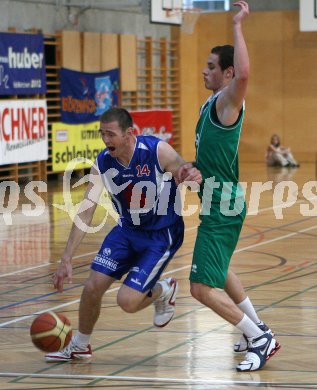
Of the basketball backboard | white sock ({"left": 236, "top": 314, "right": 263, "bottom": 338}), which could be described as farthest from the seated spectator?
white sock ({"left": 236, "top": 314, "right": 263, "bottom": 338})

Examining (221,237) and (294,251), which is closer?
(221,237)

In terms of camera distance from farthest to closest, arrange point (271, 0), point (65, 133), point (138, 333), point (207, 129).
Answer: point (271, 0) → point (65, 133) → point (138, 333) → point (207, 129)

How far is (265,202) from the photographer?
1794 cm

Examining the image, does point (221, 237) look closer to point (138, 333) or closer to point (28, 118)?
point (138, 333)

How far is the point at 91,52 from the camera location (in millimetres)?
23312

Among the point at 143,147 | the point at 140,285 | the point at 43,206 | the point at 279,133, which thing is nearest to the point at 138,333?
the point at 140,285

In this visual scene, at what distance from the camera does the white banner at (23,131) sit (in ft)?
64.9

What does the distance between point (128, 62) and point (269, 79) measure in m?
5.47

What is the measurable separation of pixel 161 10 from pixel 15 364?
17.4 m

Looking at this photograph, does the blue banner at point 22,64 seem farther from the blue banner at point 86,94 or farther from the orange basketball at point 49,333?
the orange basketball at point 49,333

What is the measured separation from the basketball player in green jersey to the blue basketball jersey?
13.3 inches

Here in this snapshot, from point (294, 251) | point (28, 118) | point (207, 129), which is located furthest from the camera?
point (28, 118)

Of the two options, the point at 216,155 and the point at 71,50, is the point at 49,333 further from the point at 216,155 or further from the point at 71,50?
the point at 71,50

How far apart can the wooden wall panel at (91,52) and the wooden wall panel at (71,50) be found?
26 cm
